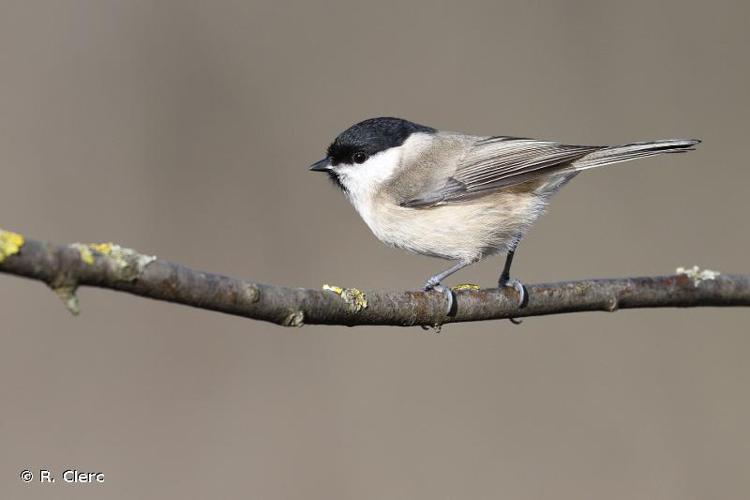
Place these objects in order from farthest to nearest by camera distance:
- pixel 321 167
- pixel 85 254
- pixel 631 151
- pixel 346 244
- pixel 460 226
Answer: pixel 346 244, pixel 321 167, pixel 460 226, pixel 631 151, pixel 85 254

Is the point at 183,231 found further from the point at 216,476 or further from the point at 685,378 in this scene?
the point at 685,378

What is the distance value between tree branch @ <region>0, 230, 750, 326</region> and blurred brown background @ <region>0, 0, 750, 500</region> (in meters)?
1.52

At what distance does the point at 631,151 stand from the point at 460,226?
2.37 ft

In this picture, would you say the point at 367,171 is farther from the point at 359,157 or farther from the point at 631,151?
the point at 631,151

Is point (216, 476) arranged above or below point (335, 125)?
below

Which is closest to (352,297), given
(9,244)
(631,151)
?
(9,244)

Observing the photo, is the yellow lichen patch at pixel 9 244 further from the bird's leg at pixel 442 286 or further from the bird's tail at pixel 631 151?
the bird's tail at pixel 631 151

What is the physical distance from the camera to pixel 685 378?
407 centimetres

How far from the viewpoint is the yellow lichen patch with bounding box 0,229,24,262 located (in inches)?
50.1

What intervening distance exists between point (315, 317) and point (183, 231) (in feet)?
9.38

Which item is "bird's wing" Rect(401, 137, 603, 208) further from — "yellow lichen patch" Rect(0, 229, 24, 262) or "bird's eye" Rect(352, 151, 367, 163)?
"yellow lichen patch" Rect(0, 229, 24, 262)

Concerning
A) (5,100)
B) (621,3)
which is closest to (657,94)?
(621,3)

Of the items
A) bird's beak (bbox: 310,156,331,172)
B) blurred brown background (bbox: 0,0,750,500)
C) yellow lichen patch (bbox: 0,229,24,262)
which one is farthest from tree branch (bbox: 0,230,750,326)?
blurred brown background (bbox: 0,0,750,500)

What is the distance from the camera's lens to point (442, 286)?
2447 millimetres
